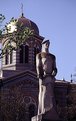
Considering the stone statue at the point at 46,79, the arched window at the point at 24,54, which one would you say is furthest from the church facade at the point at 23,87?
the stone statue at the point at 46,79

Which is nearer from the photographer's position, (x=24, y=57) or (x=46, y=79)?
(x=46, y=79)

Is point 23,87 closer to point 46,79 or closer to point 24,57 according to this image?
point 24,57

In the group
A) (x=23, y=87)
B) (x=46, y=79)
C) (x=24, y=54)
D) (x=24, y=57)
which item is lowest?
(x=46, y=79)

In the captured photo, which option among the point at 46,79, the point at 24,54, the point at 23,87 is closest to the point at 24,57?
the point at 24,54

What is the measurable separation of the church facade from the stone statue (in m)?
20.9

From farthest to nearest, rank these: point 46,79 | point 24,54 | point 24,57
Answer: point 24,54
point 24,57
point 46,79

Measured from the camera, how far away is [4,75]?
4400 centimetres

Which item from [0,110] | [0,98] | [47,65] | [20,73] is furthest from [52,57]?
[20,73]

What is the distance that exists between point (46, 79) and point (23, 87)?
2762 centimetres

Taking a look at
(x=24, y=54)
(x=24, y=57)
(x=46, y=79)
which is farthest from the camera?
(x=24, y=54)

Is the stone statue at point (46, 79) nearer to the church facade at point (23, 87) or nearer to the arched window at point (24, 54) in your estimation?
the church facade at point (23, 87)

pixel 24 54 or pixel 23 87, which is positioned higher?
pixel 24 54

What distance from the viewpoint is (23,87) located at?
41938mm

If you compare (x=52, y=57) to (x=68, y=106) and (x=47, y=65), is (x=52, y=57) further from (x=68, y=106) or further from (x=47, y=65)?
(x=68, y=106)
